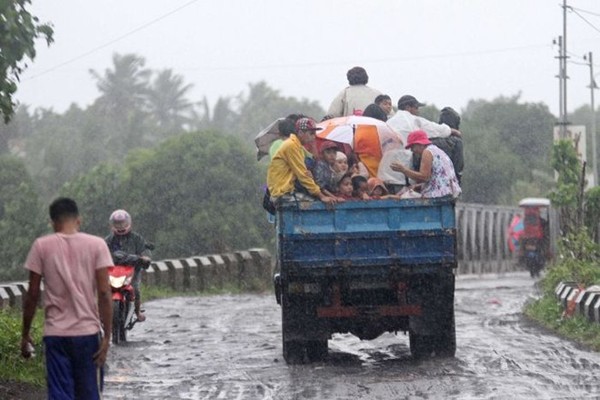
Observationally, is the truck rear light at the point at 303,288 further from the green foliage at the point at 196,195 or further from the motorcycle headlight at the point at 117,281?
the green foliage at the point at 196,195

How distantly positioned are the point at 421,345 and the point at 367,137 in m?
2.19

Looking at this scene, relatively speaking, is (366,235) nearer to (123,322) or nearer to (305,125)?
(305,125)

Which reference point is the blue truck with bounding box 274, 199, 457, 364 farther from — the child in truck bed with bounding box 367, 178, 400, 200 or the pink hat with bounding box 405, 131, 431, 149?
the pink hat with bounding box 405, 131, 431, 149

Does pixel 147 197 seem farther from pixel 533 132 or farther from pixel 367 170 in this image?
pixel 367 170

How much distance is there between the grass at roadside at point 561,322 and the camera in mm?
15070

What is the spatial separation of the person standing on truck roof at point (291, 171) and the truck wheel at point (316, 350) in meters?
1.53

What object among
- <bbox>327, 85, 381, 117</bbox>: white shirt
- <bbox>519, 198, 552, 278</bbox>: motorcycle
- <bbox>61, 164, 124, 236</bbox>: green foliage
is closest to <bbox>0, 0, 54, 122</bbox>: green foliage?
<bbox>327, 85, 381, 117</bbox>: white shirt

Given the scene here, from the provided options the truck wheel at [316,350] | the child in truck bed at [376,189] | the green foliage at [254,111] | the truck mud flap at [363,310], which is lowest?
the truck wheel at [316,350]

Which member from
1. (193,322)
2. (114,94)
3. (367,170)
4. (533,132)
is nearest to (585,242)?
(193,322)

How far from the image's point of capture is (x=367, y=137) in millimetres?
13500

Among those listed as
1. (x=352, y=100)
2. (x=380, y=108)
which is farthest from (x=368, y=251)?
(x=352, y=100)

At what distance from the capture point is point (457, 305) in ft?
67.6

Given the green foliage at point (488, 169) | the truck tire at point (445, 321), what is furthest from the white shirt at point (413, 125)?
the green foliage at point (488, 169)

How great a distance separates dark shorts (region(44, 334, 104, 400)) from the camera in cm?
771
